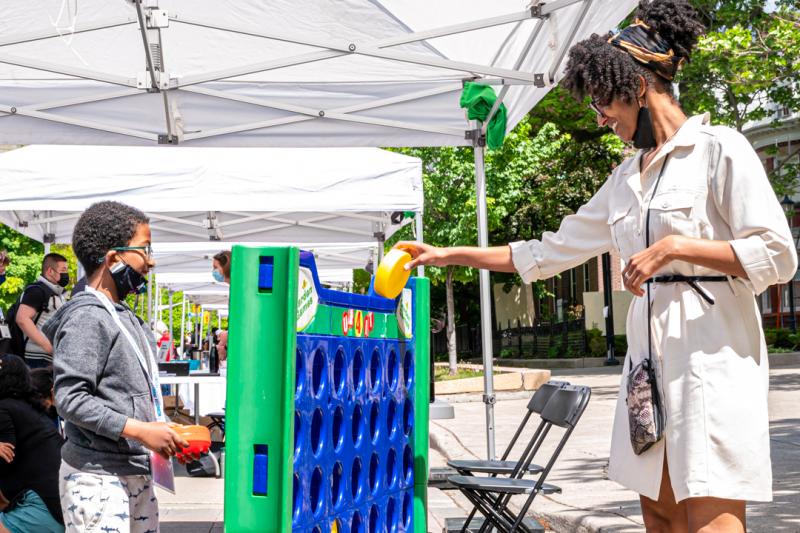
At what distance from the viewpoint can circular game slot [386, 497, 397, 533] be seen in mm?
3992

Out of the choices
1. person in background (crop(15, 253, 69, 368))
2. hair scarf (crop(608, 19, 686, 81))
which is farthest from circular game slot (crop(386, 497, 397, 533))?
person in background (crop(15, 253, 69, 368))

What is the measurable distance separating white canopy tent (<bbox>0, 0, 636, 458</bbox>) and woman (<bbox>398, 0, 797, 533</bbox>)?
139 inches

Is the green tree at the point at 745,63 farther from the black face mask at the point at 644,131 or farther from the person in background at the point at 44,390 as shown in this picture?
the black face mask at the point at 644,131

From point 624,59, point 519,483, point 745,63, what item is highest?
point 745,63

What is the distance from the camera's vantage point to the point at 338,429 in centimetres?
347

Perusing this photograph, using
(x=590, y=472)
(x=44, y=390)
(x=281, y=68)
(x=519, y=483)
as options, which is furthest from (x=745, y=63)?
(x=44, y=390)

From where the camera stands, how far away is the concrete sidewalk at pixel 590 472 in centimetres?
693

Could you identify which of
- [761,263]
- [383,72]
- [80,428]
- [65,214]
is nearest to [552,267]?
[761,263]

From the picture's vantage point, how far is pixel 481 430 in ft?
47.3

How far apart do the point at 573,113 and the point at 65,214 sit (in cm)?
2276

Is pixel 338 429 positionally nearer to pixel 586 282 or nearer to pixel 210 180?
pixel 210 180

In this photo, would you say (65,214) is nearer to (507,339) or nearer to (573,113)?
(573,113)

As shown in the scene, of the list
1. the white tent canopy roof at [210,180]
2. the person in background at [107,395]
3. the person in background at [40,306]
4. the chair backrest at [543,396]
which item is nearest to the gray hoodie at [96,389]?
the person in background at [107,395]

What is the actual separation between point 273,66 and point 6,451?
3.14 m
